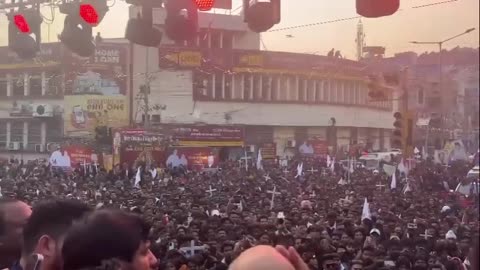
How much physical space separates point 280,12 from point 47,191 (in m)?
6.89

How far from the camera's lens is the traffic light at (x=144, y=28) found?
6.23 meters

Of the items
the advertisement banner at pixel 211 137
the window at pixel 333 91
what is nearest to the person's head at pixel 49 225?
the window at pixel 333 91

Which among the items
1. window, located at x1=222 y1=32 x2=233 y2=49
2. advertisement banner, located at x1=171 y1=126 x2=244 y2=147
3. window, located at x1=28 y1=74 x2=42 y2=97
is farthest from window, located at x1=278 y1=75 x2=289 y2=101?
window, located at x1=28 y1=74 x2=42 y2=97

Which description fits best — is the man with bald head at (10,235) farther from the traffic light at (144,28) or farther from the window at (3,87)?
the window at (3,87)

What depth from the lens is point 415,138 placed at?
7.73 meters

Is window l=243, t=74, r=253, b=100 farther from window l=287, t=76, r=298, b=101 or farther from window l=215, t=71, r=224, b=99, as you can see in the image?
window l=287, t=76, r=298, b=101

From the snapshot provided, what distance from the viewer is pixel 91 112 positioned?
2342cm

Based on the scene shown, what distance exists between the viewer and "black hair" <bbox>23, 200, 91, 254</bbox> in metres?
2.60

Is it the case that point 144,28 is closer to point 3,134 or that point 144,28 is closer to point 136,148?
point 136,148

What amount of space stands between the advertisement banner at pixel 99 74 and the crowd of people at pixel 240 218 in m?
4.63

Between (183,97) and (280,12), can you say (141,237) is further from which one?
(183,97)

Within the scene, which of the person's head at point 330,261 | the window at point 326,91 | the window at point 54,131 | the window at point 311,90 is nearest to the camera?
the person's head at point 330,261

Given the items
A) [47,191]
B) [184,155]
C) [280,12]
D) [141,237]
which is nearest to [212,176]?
[184,155]

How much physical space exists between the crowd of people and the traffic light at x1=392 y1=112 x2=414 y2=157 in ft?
2.11
